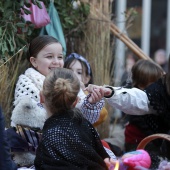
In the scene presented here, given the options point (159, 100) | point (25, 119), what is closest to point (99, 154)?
point (25, 119)

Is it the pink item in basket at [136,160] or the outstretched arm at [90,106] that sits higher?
the outstretched arm at [90,106]

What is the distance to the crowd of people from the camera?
3.29m

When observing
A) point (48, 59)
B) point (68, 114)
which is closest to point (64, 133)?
point (68, 114)

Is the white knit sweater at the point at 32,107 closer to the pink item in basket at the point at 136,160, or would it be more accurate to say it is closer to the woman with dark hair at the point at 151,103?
the woman with dark hair at the point at 151,103

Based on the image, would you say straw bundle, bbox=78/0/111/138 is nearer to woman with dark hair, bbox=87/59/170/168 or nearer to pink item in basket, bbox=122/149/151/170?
woman with dark hair, bbox=87/59/170/168

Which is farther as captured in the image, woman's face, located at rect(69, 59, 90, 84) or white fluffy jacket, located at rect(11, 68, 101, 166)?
woman's face, located at rect(69, 59, 90, 84)

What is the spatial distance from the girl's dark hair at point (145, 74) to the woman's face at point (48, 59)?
3.70ft

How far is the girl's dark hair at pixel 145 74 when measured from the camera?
5070 millimetres

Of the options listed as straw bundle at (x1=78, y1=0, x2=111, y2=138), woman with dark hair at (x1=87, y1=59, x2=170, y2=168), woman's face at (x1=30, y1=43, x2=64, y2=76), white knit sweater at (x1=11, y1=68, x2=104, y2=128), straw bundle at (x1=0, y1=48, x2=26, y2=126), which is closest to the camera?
white knit sweater at (x1=11, y1=68, x2=104, y2=128)

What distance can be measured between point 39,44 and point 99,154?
46.1 inches

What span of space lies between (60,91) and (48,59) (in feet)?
Answer: 3.08

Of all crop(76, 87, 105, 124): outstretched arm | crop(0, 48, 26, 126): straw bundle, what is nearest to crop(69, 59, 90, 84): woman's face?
crop(0, 48, 26, 126): straw bundle

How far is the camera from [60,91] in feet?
10.9

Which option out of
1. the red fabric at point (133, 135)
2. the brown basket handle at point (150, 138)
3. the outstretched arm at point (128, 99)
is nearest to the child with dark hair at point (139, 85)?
the red fabric at point (133, 135)
